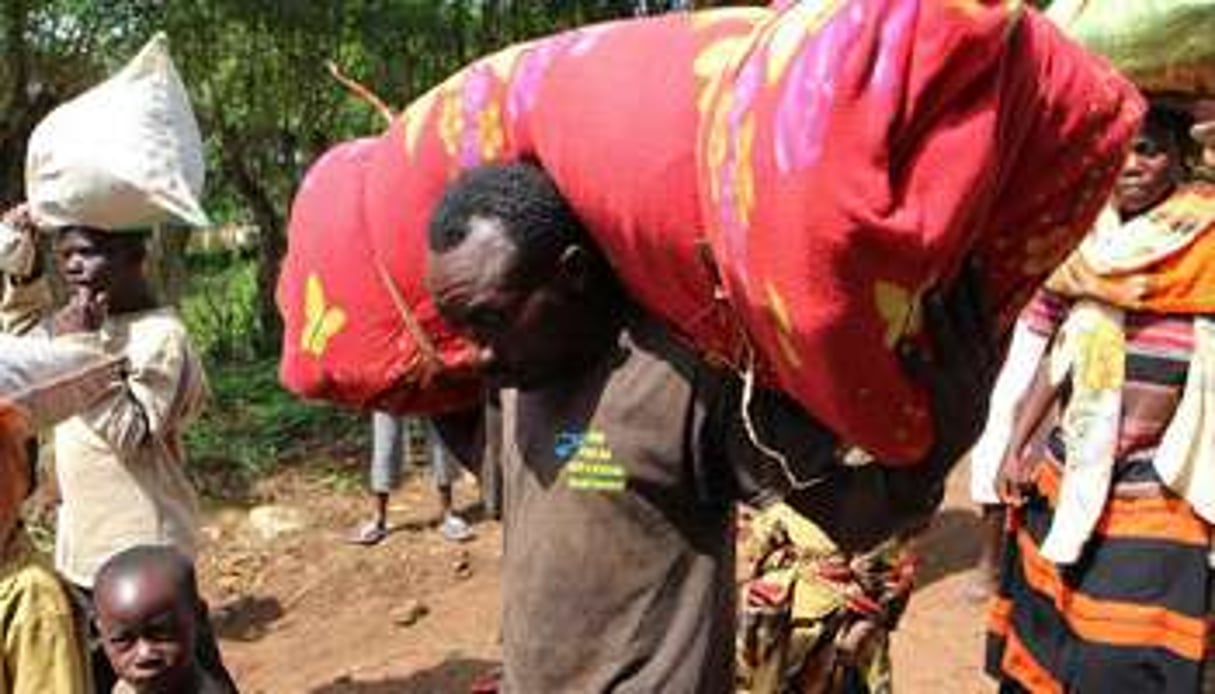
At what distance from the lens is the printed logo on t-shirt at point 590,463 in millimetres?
1852

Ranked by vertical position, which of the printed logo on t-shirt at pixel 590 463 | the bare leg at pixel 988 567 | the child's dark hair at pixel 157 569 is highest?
the printed logo on t-shirt at pixel 590 463

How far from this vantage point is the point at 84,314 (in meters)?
3.23

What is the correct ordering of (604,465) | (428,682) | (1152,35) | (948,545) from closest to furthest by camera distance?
(604,465) < (1152,35) < (428,682) < (948,545)

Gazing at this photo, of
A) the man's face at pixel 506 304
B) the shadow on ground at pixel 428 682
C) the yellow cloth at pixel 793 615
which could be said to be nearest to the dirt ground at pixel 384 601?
the shadow on ground at pixel 428 682

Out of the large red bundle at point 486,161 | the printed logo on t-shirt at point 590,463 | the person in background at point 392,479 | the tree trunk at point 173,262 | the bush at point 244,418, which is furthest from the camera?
the tree trunk at point 173,262

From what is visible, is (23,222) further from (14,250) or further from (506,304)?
(506,304)

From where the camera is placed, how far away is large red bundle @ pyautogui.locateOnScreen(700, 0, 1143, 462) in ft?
4.18

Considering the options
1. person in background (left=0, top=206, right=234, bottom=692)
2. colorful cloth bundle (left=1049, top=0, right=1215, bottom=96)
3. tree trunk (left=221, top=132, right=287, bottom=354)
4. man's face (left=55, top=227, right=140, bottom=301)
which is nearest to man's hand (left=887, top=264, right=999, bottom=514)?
colorful cloth bundle (left=1049, top=0, right=1215, bottom=96)

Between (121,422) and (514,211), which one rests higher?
(514,211)

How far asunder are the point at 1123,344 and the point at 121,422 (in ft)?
6.87

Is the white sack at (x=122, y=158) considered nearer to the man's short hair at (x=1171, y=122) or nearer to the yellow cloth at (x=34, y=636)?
the yellow cloth at (x=34, y=636)

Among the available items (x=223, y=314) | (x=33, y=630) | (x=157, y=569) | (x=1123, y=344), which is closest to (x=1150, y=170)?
(x=1123, y=344)

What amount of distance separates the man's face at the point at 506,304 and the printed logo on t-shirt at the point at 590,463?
0.30ft

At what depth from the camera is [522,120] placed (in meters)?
1.82
